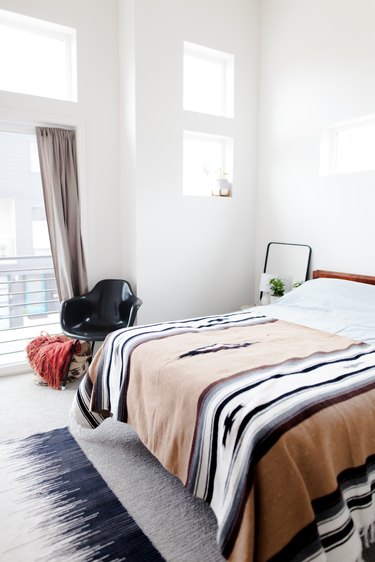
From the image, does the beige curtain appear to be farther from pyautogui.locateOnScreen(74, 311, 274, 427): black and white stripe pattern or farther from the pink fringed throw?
pyautogui.locateOnScreen(74, 311, 274, 427): black and white stripe pattern

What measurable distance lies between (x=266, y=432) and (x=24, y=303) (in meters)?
2.83

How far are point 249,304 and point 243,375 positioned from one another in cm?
281

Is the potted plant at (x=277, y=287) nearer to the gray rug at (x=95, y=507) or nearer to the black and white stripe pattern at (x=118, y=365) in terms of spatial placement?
the black and white stripe pattern at (x=118, y=365)

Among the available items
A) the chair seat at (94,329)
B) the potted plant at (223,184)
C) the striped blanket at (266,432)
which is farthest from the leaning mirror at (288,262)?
the striped blanket at (266,432)

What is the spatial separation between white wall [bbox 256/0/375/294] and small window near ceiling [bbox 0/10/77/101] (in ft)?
6.15

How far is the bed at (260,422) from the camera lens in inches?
47.2

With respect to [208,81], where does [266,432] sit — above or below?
below

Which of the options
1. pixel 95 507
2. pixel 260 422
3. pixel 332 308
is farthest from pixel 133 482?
pixel 332 308

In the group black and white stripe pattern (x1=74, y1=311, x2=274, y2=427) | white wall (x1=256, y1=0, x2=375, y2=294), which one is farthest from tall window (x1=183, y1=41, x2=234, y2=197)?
black and white stripe pattern (x1=74, y1=311, x2=274, y2=427)

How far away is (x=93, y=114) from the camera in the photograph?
3.53 metres

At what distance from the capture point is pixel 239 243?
13.9 feet

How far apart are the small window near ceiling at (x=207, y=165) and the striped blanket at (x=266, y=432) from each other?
237cm

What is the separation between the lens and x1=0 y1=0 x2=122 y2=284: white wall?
323 centimetres

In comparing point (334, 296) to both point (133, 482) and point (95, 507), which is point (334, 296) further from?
point (95, 507)
